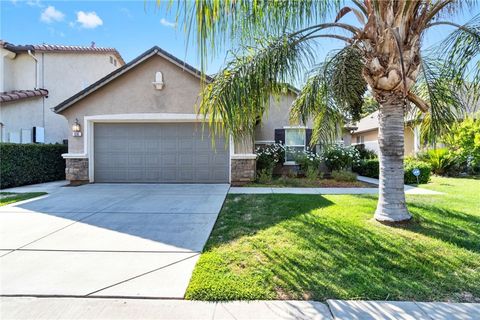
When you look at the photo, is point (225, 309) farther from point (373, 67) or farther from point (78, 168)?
point (78, 168)

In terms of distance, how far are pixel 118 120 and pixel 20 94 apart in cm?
756

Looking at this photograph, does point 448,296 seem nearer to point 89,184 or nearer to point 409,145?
point 89,184

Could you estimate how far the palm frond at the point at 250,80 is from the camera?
516cm

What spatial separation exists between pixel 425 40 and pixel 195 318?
6788 millimetres

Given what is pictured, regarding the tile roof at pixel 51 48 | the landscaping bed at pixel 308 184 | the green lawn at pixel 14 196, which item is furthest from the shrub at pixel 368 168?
the tile roof at pixel 51 48

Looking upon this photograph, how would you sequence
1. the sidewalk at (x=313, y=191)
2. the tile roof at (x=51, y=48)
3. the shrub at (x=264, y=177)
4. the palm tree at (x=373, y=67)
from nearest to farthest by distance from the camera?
1. the palm tree at (x=373, y=67)
2. the sidewalk at (x=313, y=191)
3. the shrub at (x=264, y=177)
4. the tile roof at (x=51, y=48)

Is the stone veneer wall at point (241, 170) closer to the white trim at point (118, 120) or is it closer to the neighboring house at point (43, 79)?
the white trim at point (118, 120)

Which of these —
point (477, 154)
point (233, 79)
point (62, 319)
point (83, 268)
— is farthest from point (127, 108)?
point (477, 154)

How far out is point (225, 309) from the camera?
322cm

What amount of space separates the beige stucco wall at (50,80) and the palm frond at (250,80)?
15355 mm

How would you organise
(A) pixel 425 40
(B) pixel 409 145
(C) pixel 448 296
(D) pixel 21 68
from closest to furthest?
(C) pixel 448 296, (A) pixel 425 40, (D) pixel 21 68, (B) pixel 409 145

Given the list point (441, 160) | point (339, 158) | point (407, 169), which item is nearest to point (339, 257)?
point (407, 169)

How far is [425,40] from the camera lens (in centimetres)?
608

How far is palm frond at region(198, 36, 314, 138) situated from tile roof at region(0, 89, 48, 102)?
14.1 m
